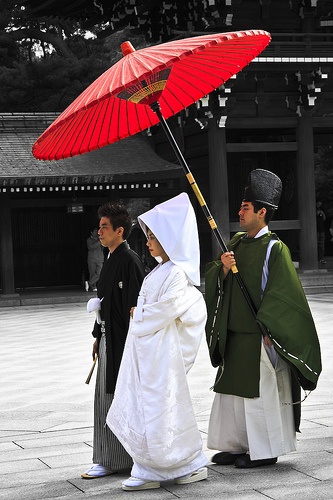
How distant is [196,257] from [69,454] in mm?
1649

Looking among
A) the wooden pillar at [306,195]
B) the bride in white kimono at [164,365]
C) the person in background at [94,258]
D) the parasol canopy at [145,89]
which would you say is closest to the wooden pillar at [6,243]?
the person in background at [94,258]

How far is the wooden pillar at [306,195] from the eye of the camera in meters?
19.8

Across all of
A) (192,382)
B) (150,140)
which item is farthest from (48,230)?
(192,382)

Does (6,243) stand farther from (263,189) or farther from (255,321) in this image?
(255,321)

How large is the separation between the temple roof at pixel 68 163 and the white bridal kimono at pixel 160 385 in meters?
14.2

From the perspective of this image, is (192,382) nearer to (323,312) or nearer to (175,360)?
(175,360)

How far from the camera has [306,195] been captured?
19859 millimetres

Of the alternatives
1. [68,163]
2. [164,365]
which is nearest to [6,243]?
[68,163]

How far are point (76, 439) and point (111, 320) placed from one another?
1.32 meters

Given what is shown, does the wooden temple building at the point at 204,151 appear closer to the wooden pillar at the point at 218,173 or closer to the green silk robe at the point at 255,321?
the wooden pillar at the point at 218,173

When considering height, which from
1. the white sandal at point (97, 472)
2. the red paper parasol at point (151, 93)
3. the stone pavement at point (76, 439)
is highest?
the red paper parasol at point (151, 93)

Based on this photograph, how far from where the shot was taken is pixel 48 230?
21953mm

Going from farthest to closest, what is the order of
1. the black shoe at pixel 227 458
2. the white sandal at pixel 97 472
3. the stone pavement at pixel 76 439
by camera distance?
the black shoe at pixel 227 458, the white sandal at pixel 97 472, the stone pavement at pixel 76 439

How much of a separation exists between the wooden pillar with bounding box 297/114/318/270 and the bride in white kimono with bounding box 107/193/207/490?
14.8 metres
